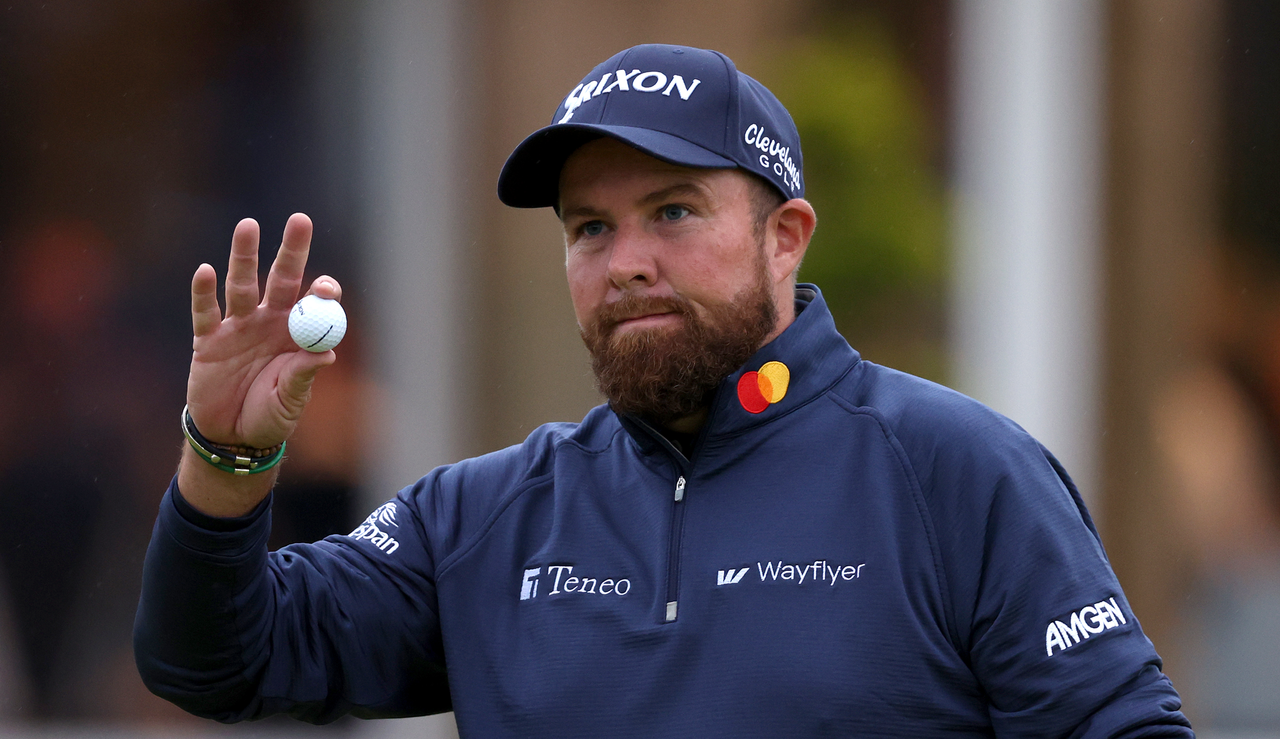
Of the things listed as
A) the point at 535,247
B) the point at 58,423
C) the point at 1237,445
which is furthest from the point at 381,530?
the point at 1237,445

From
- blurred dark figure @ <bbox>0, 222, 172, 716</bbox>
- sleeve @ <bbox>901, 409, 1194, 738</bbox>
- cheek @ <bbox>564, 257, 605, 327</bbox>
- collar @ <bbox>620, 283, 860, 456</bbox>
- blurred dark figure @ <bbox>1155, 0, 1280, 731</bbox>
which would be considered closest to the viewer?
sleeve @ <bbox>901, 409, 1194, 738</bbox>

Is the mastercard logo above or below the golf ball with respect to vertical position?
below

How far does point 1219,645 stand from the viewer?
5.49 metres

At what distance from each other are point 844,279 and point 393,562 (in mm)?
3373

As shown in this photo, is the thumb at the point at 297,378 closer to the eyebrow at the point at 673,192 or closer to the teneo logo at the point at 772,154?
the eyebrow at the point at 673,192

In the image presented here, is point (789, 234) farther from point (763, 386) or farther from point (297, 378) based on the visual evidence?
point (297, 378)

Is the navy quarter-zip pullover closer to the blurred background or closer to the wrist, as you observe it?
the wrist

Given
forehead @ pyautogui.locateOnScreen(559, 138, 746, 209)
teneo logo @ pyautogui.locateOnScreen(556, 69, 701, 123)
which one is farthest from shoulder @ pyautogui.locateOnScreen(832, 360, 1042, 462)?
teneo logo @ pyautogui.locateOnScreen(556, 69, 701, 123)

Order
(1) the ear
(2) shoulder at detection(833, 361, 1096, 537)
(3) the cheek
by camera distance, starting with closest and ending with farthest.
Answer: (2) shoulder at detection(833, 361, 1096, 537)
(3) the cheek
(1) the ear

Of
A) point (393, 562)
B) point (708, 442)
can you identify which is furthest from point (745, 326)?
point (393, 562)

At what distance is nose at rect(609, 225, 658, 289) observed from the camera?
261 cm

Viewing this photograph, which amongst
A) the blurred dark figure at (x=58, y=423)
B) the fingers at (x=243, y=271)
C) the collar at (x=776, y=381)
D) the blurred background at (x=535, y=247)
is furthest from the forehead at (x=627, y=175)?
the blurred dark figure at (x=58, y=423)

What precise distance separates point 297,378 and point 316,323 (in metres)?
0.10

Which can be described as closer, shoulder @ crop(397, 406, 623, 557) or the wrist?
the wrist
